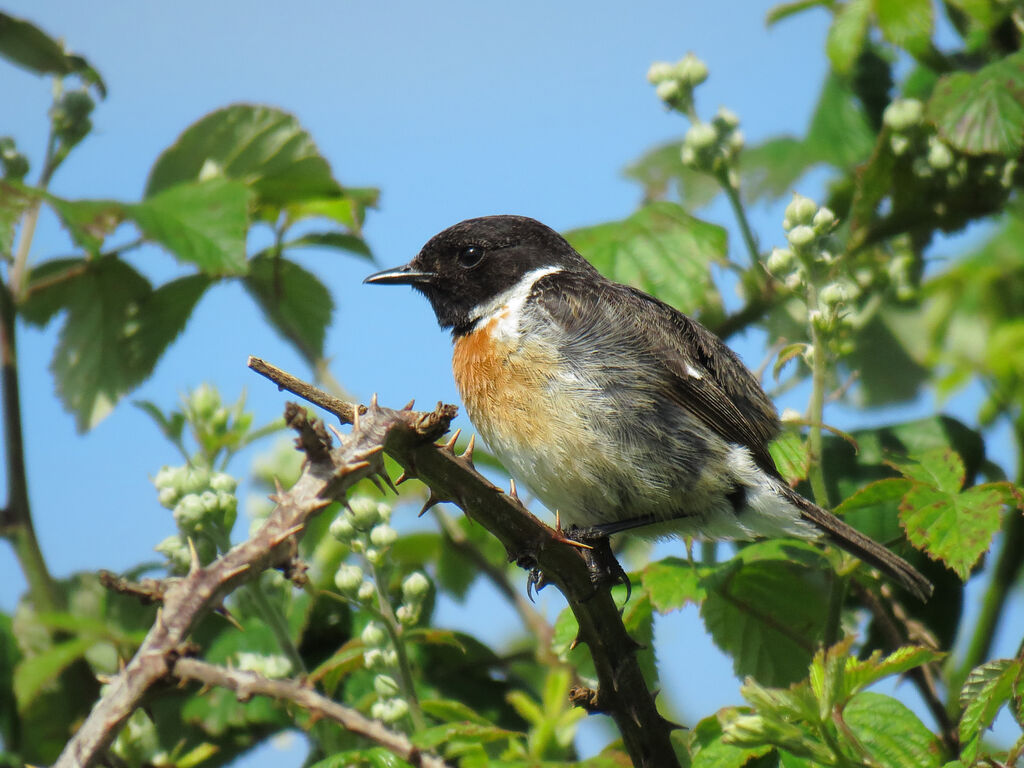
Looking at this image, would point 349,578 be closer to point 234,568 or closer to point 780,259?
point 234,568

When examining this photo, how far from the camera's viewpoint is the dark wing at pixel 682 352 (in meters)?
4.09

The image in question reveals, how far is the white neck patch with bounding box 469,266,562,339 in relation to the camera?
426 centimetres

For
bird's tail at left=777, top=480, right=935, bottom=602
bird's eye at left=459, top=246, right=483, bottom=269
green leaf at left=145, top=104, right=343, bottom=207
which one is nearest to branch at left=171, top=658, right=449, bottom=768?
bird's tail at left=777, top=480, right=935, bottom=602

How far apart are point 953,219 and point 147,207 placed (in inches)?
Answer: 115

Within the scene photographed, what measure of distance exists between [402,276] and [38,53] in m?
1.68

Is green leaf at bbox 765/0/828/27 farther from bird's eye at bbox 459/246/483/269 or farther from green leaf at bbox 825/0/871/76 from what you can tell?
bird's eye at bbox 459/246/483/269

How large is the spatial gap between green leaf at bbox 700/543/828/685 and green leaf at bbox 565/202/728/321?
1030 millimetres

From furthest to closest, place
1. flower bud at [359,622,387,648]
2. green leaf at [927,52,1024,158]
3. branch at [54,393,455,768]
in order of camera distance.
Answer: green leaf at [927,52,1024,158] < flower bud at [359,622,387,648] < branch at [54,393,455,768]

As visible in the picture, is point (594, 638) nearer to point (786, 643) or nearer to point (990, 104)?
point (786, 643)

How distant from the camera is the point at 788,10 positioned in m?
4.54

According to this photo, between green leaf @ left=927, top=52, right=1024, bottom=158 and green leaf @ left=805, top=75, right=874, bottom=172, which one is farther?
green leaf @ left=805, top=75, right=874, bottom=172

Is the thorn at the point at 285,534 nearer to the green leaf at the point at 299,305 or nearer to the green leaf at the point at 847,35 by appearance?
the green leaf at the point at 299,305

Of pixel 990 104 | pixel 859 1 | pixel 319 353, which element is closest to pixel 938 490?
pixel 990 104

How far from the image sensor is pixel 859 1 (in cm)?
422
